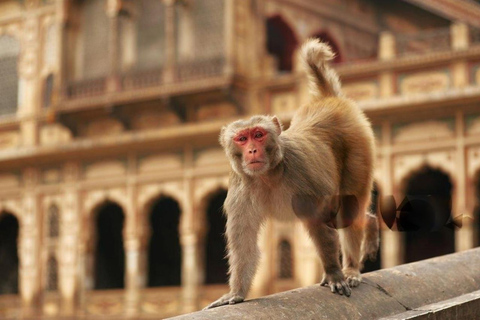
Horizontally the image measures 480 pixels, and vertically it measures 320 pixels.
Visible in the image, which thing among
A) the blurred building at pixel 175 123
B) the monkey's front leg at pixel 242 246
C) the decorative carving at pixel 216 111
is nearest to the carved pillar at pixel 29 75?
the blurred building at pixel 175 123

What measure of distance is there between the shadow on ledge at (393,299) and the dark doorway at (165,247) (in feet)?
48.1

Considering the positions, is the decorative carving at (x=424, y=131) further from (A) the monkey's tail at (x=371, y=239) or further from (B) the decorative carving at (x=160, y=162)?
(A) the monkey's tail at (x=371, y=239)

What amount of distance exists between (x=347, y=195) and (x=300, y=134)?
44cm

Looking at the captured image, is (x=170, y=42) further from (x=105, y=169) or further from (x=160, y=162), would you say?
(x=105, y=169)

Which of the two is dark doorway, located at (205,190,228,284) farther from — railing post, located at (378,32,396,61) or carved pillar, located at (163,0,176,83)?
railing post, located at (378,32,396,61)

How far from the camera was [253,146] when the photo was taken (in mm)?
4398

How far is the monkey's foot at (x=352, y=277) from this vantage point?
462cm

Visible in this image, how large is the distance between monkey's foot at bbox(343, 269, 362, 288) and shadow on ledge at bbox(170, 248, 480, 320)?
4 centimetres

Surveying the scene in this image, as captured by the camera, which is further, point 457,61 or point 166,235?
point 166,235

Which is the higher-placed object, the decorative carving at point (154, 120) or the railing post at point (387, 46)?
the railing post at point (387, 46)

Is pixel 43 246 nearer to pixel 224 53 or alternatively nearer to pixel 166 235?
pixel 166 235

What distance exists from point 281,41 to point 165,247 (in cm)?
539

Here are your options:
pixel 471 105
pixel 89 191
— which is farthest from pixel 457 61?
pixel 89 191

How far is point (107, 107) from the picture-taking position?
16859 mm
